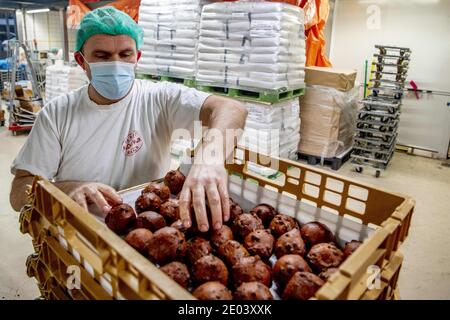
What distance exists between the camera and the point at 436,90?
648 centimetres

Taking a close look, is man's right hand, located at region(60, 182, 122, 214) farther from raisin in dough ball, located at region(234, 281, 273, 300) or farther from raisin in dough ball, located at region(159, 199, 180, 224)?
raisin in dough ball, located at region(234, 281, 273, 300)

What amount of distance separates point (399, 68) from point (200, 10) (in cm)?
309

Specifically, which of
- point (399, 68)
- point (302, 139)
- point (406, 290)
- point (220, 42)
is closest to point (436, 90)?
point (399, 68)

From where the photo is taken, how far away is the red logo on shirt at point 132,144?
1.97m

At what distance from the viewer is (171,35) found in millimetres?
4867

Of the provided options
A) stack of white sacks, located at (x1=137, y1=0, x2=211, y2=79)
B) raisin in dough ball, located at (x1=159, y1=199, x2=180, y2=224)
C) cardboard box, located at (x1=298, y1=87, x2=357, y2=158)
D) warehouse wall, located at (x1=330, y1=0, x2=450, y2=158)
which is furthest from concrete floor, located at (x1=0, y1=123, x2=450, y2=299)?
stack of white sacks, located at (x1=137, y1=0, x2=211, y2=79)

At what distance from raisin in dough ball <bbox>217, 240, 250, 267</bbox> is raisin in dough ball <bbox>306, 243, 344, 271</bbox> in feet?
0.73

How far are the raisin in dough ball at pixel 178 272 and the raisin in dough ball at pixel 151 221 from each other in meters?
0.24

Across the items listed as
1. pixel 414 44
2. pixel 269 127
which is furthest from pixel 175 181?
pixel 414 44

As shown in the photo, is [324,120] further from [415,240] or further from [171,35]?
[171,35]

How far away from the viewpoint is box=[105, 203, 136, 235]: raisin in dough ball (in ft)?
4.55

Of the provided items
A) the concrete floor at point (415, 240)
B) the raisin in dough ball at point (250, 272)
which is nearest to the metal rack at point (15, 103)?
the concrete floor at point (415, 240)

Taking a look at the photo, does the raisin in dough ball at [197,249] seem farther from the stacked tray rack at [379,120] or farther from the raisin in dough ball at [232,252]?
the stacked tray rack at [379,120]
